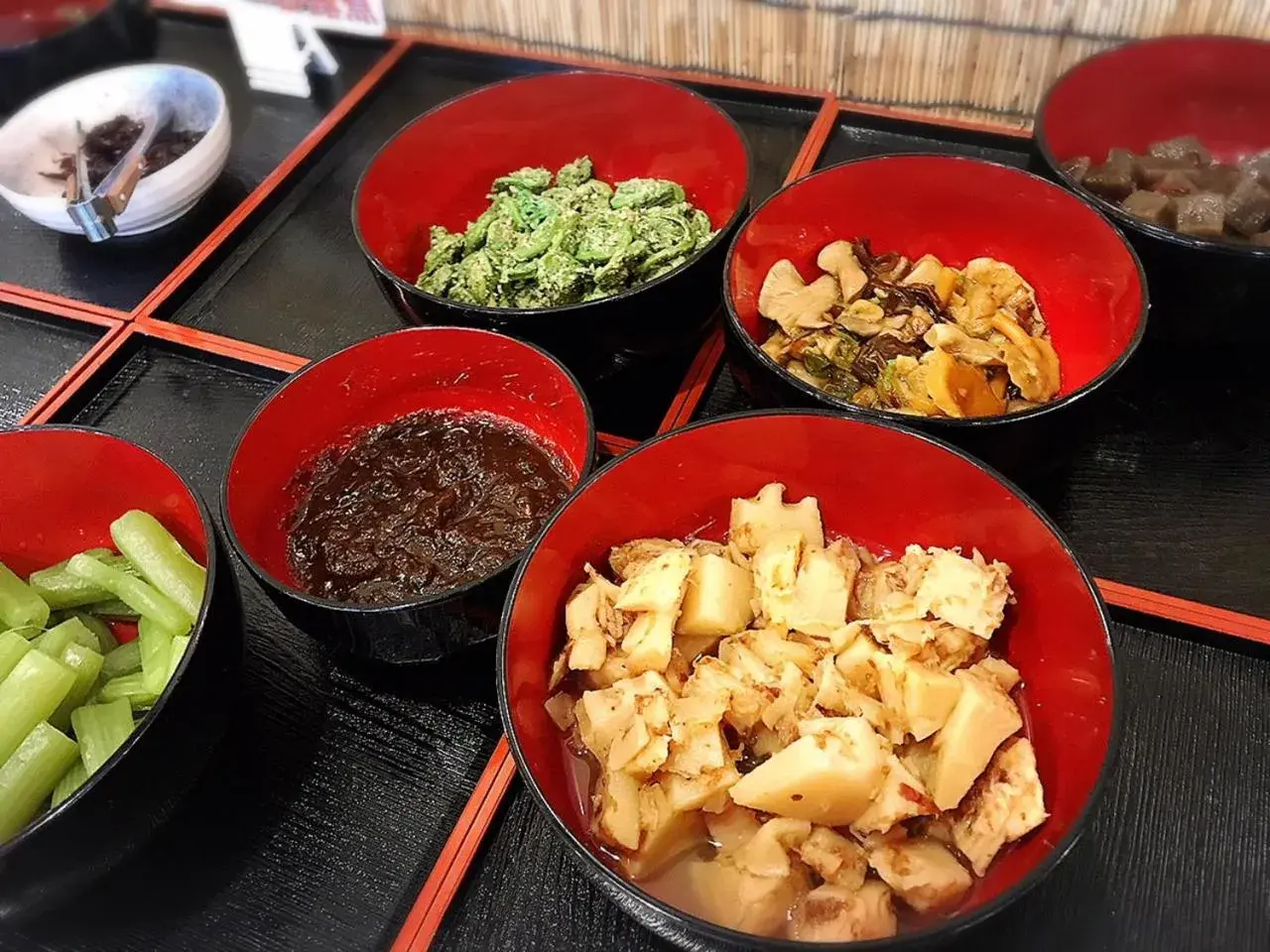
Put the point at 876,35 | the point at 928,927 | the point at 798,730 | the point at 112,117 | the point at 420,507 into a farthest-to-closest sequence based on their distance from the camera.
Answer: the point at 112,117
the point at 876,35
the point at 420,507
the point at 798,730
the point at 928,927

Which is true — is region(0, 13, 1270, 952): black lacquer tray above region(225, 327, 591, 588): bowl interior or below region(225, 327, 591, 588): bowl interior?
below

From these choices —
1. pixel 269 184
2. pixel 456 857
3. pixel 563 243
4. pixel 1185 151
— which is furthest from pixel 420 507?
pixel 1185 151

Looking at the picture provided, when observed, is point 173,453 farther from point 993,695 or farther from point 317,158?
A: point 993,695

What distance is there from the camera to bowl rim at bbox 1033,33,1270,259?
4.52 ft

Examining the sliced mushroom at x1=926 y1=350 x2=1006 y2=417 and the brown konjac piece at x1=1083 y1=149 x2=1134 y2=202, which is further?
the brown konjac piece at x1=1083 y1=149 x2=1134 y2=202

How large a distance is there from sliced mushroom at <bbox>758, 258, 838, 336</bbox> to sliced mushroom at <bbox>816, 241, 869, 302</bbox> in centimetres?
2

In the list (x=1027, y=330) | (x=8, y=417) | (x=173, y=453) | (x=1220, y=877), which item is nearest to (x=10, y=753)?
(x=173, y=453)

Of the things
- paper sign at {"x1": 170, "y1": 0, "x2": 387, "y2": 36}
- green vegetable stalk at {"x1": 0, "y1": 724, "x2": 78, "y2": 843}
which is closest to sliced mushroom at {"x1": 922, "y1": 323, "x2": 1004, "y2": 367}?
green vegetable stalk at {"x1": 0, "y1": 724, "x2": 78, "y2": 843}

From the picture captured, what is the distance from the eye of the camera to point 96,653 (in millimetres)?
1234

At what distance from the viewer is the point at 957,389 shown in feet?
4.44

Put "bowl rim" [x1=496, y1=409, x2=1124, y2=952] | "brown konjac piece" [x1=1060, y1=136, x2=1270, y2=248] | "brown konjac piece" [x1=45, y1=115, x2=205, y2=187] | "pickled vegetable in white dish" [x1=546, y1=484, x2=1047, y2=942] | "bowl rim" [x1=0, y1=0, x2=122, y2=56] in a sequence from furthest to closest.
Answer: "bowl rim" [x1=0, y1=0, x2=122, y2=56] → "brown konjac piece" [x1=45, y1=115, x2=205, y2=187] → "brown konjac piece" [x1=1060, y1=136, x2=1270, y2=248] → "pickled vegetable in white dish" [x1=546, y1=484, x2=1047, y2=942] → "bowl rim" [x1=496, y1=409, x2=1124, y2=952]

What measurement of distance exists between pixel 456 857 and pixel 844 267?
3.42ft

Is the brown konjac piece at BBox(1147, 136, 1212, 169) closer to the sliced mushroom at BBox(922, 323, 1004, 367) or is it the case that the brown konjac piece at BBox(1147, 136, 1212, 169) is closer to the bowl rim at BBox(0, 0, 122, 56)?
the sliced mushroom at BBox(922, 323, 1004, 367)

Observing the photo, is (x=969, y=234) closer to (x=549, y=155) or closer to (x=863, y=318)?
(x=863, y=318)
